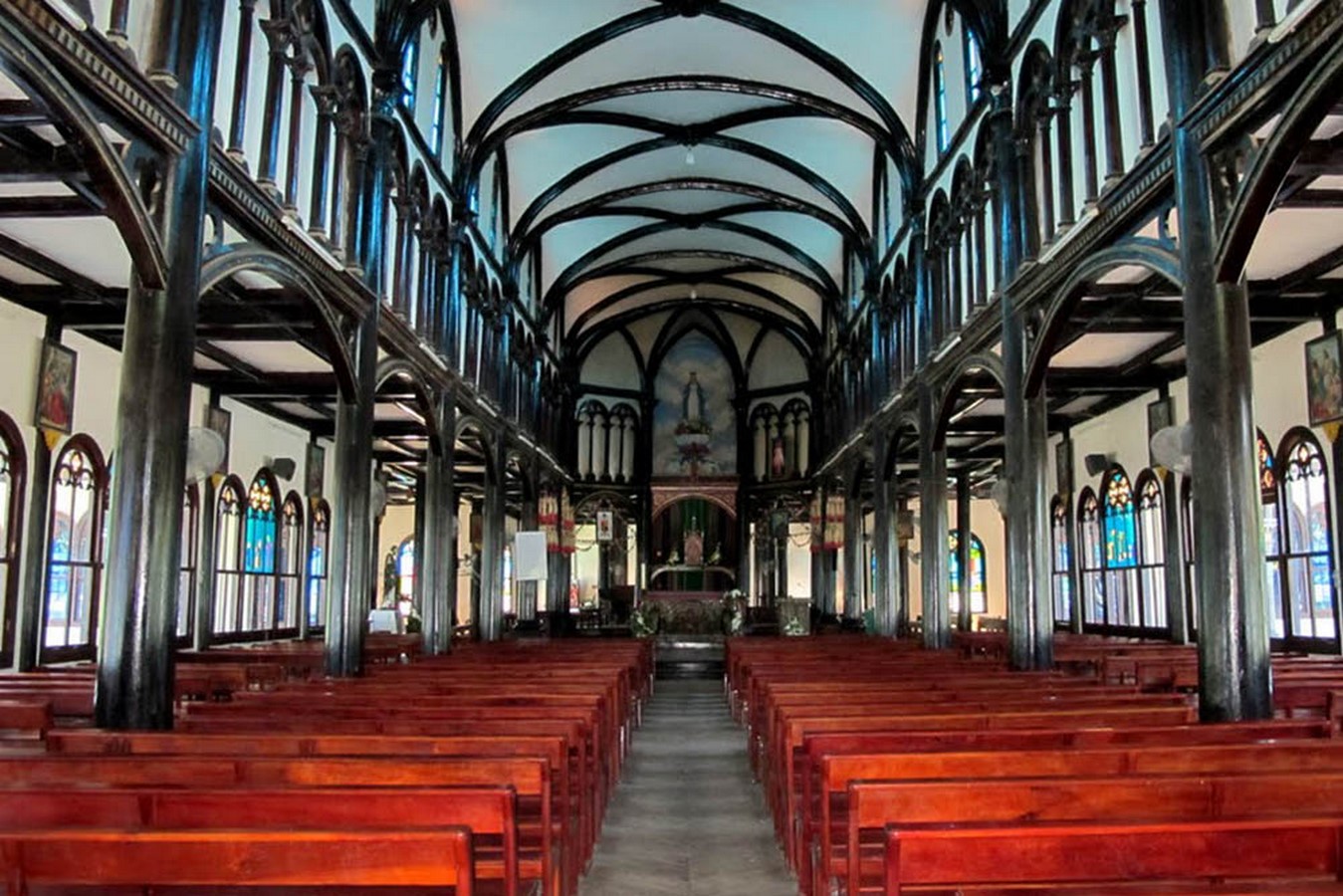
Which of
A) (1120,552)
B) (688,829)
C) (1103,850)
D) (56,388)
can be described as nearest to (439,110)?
(56,388)

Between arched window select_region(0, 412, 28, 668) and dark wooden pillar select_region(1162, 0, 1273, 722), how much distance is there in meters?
12.8

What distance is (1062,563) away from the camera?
24.3m

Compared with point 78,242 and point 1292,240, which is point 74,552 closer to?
point 78,242

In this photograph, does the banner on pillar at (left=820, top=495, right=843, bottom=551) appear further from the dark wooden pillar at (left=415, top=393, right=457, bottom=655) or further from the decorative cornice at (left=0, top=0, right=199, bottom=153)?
the decorative cornice at (left=0, top=0, right=199, bottom=153)

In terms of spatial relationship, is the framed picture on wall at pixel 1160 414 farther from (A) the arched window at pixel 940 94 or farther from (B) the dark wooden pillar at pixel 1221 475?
(B) the dark wooden pillar at pixel 1221 475

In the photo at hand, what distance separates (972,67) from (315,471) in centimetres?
1551

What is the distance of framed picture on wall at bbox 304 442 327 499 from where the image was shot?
22812 mm

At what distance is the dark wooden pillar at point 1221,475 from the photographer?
7781mm

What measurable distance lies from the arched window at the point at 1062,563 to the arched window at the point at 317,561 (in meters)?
16.4

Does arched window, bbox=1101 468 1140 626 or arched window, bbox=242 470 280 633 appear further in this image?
arched window, bbox=1101 468 1140 626

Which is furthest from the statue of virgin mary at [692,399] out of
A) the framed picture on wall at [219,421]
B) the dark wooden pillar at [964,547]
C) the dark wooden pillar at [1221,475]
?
the dark wooden pillar at [1221,475]

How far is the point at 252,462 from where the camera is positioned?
20.3 meters

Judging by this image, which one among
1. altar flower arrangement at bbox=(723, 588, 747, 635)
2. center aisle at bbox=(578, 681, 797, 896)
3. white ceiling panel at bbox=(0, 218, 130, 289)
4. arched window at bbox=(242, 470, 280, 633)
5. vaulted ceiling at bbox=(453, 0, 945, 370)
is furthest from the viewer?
altar flower arrangement at bbox=(723, 588, 747, 635)

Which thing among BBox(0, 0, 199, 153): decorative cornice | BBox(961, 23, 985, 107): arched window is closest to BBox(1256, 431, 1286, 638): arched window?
BBox(961, 23, 985, 107): arched window
